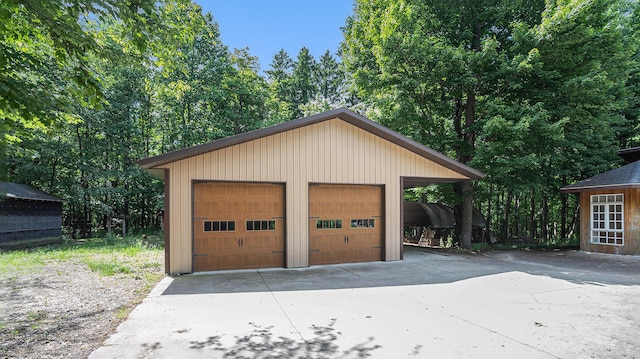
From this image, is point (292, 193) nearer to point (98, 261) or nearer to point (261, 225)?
point (261, 225)

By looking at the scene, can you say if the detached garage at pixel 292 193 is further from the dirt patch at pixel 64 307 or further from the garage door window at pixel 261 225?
the dirt patch at pixel 64 307

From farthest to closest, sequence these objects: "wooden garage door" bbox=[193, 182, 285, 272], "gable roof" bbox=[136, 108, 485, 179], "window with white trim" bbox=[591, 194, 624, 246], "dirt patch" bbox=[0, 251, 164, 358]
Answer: "window with white trim" bbox=[591, 194, 624, 246]
"wooden garage door" bbox=[193, 182, 285, 272]
"gable roof" bbox=[136, 108, 485, 179]
"dirt patch" bbox=[0, 251, 164, 358]

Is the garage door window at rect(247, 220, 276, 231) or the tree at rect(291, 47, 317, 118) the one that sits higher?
→ the tree at rect(291, 47, 317, 118)

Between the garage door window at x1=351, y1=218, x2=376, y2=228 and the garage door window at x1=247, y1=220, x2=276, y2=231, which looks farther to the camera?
the garage door window at x1=351, y1=218, x2=376, y2=228

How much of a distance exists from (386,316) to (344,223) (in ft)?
15.7

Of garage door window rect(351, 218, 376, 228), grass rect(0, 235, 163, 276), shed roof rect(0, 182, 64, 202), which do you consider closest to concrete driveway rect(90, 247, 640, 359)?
garage door window rect(351, 218, 376, 228)

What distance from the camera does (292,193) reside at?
8945mm

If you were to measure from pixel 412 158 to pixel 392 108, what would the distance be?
4.72 metres

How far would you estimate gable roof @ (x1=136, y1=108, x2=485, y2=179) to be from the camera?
7746 mm

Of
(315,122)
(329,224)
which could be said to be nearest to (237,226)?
(329,224)

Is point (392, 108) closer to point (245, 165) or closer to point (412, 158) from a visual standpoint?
point (412, 158)

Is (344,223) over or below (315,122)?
below

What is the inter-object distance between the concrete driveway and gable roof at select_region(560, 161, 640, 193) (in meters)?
3.82

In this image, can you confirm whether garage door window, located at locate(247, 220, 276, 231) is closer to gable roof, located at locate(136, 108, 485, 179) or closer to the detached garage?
the detached garage
